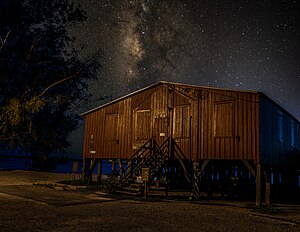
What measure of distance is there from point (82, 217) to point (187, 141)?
9949 mm

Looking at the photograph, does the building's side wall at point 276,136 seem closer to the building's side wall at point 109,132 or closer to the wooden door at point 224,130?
the wooden door at point 224,130

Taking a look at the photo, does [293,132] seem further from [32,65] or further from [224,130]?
[32,65]

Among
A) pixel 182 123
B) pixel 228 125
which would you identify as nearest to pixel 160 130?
pixel 182 123

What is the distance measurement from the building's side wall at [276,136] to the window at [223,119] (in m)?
1.57

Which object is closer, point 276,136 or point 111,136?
point 276,136

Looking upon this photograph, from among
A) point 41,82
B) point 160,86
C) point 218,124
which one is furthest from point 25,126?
point 218,124

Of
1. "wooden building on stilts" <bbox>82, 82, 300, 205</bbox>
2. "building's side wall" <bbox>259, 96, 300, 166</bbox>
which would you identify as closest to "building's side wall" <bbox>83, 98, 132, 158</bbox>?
"wooden building on stilts" <bbox>82, 82, 300, 205</bbox>

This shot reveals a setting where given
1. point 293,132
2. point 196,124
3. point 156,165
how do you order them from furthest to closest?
point 293,132
point 156,165
point 196,124

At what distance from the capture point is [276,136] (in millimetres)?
19578

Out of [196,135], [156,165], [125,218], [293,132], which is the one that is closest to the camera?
[125,218]

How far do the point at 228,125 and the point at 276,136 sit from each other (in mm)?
3752

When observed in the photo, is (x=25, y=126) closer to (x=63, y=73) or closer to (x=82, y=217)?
(x=63, y=73)

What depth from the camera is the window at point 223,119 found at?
1789 cm

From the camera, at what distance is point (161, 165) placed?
19.5 meters
